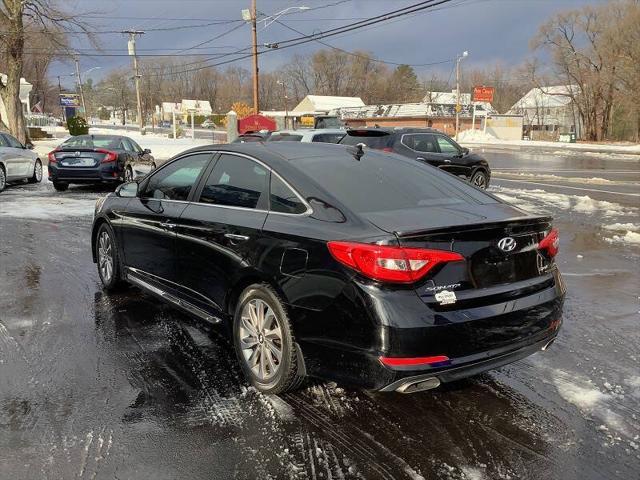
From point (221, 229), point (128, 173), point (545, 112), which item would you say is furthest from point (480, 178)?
point (545, 112)

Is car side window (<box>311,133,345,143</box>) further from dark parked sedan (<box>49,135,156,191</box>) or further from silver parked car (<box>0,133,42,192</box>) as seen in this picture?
silver parked car (<box>0,133,42,192</box>)

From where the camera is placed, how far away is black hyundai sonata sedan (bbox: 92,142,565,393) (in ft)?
9.93

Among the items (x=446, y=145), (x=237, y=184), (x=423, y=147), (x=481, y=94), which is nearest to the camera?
(x=237, y=184)

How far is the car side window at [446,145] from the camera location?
13.1m

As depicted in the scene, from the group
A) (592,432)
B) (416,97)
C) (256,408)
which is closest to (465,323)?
(592,432)

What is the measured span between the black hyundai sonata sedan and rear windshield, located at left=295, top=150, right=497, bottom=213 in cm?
2

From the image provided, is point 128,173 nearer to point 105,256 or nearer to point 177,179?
point 105,256

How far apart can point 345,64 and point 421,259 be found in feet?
391

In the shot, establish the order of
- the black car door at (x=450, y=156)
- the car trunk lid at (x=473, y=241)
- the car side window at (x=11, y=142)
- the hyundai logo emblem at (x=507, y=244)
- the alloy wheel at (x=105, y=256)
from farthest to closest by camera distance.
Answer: the car side window at (x=11, y=142)
the black car door at (x=450, y=156)
the alloy wheel at (x=105, y=256)
the hyundai logo emblem at (x=507, y=244)
the car trunk lid at (x=473, y=241)

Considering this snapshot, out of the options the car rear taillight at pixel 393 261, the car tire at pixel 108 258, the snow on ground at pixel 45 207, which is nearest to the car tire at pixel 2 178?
the snow on ground at pixel 45 207

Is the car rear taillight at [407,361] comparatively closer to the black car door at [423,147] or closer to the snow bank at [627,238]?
the snow bank at [627,238]

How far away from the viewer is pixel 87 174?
1411 centimetres

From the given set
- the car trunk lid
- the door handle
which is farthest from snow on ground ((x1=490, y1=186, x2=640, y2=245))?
the door handle

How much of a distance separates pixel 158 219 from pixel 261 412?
2.06 m
